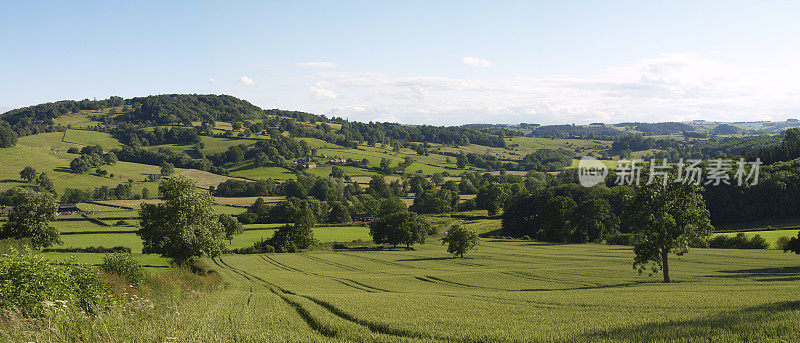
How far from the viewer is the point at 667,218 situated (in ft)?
131

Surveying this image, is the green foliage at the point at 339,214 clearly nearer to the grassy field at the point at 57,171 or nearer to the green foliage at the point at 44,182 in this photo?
the grassy field at the point at 57,171

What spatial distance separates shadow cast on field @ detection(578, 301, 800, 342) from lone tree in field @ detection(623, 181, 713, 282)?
843 inches

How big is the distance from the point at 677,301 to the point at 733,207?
107912 millimetres

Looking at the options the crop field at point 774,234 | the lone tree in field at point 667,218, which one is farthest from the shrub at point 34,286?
the crop field at point 774,234

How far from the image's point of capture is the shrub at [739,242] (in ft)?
243

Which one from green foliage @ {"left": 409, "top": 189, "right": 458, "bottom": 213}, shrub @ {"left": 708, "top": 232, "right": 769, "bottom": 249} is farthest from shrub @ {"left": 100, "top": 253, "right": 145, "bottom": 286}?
green foliage @ {"left": 409, "top": 189, "right": 458, "bottom": 213}

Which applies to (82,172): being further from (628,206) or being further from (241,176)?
(628,206)

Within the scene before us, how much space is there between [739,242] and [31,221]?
4522 inches

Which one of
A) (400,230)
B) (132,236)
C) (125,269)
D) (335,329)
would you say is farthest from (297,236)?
(335,329)

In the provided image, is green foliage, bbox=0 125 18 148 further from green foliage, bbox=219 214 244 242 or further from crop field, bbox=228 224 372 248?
green foliage, bbox=219 214 244 242

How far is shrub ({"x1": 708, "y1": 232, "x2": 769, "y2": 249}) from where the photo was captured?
243 ft

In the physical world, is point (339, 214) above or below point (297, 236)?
below

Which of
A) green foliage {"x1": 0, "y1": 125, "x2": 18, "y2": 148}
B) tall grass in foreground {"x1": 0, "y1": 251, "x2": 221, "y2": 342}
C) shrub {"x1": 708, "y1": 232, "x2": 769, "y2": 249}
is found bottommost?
shrub {"x1": 708, "y1": 232, "x2": 769, "y2": 249}

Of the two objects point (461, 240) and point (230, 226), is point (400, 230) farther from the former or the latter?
point (230, 226)
